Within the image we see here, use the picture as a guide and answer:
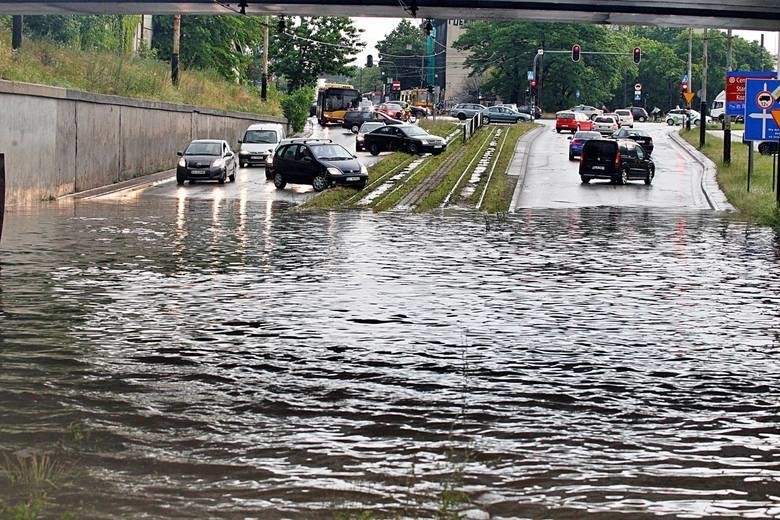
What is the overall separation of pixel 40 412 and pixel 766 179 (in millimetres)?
41069

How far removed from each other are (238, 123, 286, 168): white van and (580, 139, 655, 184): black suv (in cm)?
1294

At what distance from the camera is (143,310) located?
15211 millimetres

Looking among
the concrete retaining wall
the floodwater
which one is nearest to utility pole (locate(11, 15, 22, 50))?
the concrete retaining wall

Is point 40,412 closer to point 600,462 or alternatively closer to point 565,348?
point 600,462

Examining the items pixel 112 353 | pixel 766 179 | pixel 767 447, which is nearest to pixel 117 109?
pixel 766 179

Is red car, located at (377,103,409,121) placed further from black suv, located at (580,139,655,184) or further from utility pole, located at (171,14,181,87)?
black suv, located at (580,139,655,184)

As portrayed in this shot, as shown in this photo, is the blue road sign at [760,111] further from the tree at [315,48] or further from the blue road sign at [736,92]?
the tree at [315,48]

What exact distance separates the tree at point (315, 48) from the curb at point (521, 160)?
871 inches

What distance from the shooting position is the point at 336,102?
9962cm

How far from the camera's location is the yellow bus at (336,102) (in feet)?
325

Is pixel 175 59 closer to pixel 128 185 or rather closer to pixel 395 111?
pixel 128 185

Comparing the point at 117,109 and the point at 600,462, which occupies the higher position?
the point at 117,109

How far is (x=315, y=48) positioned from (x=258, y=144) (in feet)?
171

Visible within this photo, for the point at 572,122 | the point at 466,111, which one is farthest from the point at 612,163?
the point at 466,111
